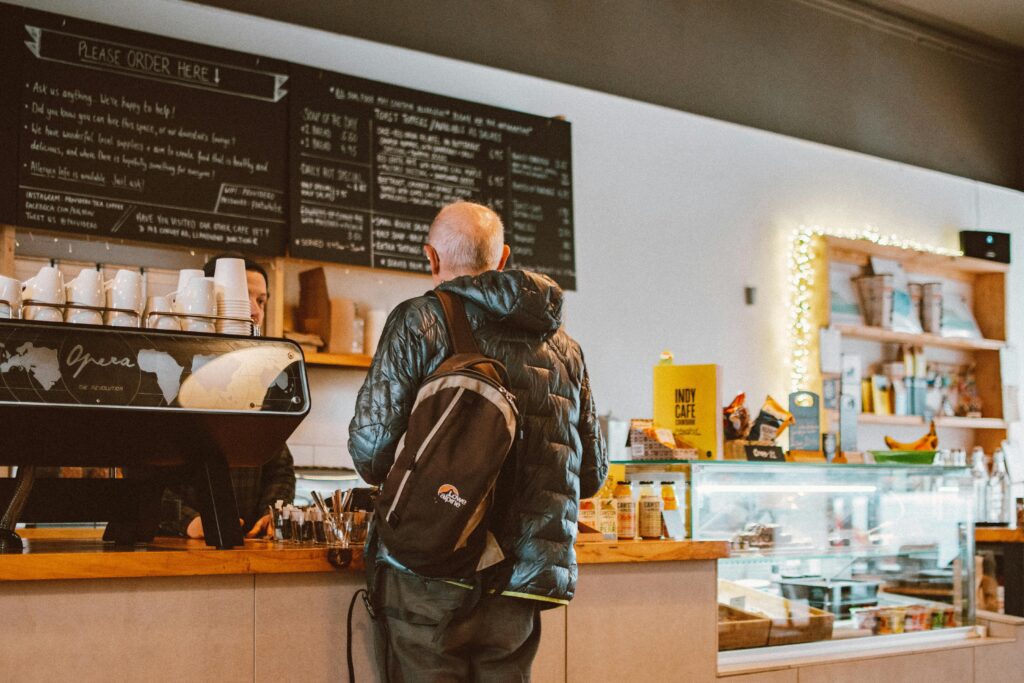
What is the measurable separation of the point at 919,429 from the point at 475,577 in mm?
4969

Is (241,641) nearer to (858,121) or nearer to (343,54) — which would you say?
(343,54)

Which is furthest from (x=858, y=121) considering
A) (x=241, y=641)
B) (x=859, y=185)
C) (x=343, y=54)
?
(x=241, y=641)

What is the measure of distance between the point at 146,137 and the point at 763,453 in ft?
8.09

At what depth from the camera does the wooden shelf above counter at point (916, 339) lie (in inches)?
227

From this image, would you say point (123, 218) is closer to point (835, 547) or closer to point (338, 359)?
point (338, 359)

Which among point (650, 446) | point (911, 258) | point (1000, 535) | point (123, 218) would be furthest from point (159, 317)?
point (911, 258)

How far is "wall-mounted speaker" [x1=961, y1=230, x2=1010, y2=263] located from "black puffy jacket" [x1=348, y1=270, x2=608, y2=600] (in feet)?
16.6

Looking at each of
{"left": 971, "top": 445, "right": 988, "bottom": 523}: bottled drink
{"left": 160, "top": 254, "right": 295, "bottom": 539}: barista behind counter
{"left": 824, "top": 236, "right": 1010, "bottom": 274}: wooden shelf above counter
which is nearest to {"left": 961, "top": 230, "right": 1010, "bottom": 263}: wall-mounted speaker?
{"left": 824, "top": 236, "right": 1010, "bottom": 274}: wooden shelf above counter

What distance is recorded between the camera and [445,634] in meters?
2.00

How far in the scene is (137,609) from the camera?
1986 millimetres

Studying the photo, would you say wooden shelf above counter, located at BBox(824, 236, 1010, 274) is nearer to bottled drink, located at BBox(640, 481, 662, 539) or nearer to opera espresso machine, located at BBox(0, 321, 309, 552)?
bottled drink, located at BBox(640, 481, 662, 539)

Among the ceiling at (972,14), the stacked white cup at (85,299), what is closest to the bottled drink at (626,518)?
the stacked white cup at (85,299)

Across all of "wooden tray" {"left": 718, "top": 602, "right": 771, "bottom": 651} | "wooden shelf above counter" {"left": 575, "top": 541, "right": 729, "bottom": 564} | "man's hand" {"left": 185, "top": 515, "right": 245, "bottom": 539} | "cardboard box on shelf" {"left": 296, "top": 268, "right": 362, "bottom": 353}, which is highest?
"cardboard box on shelf" {"left": 296, "top": 268, "right": 362, "bottom": 353}

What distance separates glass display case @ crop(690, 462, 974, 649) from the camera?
3229 millimetres
